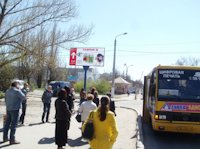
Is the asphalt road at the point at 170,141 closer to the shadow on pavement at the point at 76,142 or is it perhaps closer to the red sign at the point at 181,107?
the red sign at the point at 181,107

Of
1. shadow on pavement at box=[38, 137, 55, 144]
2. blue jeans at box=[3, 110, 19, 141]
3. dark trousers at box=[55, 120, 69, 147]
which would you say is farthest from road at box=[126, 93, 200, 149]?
blue jeans at box=[3, 110, 19, 141]

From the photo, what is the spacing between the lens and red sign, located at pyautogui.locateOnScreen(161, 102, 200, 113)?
12594 mm

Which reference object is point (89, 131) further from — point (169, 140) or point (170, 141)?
point (169, 140)

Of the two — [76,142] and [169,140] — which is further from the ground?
[76,142]

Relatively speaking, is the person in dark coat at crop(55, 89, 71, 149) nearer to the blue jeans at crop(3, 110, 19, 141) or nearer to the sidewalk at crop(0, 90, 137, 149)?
the sidewalk at crop(0, 90, 137, 149)

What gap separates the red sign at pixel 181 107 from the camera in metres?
12.6

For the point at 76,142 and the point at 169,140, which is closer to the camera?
the point at 76,142

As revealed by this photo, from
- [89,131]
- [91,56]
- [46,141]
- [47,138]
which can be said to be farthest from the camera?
[91,56]

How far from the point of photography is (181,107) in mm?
12609

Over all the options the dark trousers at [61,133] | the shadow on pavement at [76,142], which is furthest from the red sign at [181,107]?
the dark trousers at [61,133]

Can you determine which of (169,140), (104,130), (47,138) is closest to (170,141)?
(169,140)

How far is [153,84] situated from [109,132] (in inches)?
298

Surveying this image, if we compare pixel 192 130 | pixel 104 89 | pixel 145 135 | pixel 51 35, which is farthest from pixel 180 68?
pixel 104 89

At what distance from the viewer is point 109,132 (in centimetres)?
609
